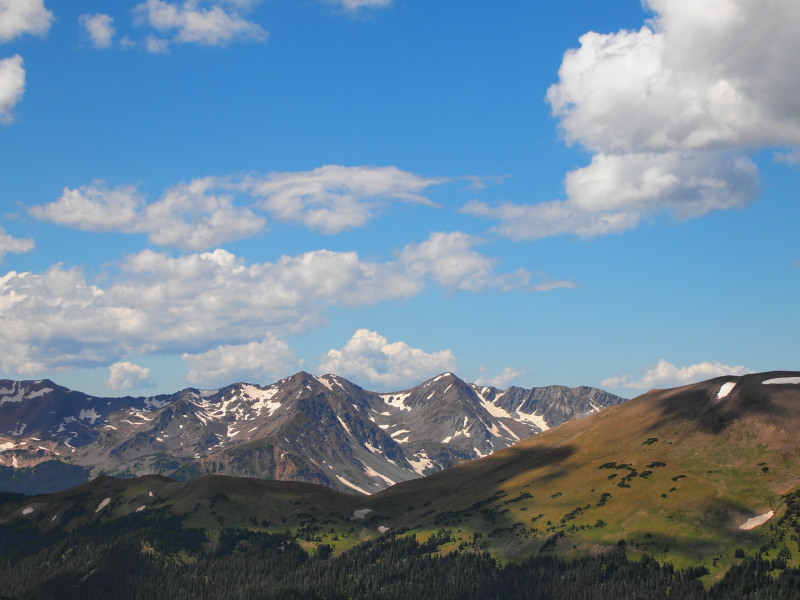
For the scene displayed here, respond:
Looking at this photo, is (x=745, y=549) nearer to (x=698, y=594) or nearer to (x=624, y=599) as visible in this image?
(x=698, y=594)

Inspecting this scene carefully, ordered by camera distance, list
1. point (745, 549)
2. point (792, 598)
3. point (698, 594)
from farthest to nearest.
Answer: point (745, 549)
point (698, 594)
point (792, 598)

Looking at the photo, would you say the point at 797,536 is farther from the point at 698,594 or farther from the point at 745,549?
the point at 698,594

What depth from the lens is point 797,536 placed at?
192750 mm

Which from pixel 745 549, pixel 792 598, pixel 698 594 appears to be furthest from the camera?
pixel 745 549

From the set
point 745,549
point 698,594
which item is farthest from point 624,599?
point 745,549

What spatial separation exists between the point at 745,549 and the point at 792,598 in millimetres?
26391

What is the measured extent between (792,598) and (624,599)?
38405mm

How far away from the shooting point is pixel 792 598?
172 metres

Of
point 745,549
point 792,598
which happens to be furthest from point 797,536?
point 792,598

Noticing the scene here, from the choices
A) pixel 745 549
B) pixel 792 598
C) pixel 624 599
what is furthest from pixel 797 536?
pixel 624 599

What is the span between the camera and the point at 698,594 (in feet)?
607

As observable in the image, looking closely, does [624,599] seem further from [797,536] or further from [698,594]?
[797,536]

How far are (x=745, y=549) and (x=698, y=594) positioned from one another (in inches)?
873

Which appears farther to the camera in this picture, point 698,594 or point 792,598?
point 698,594
